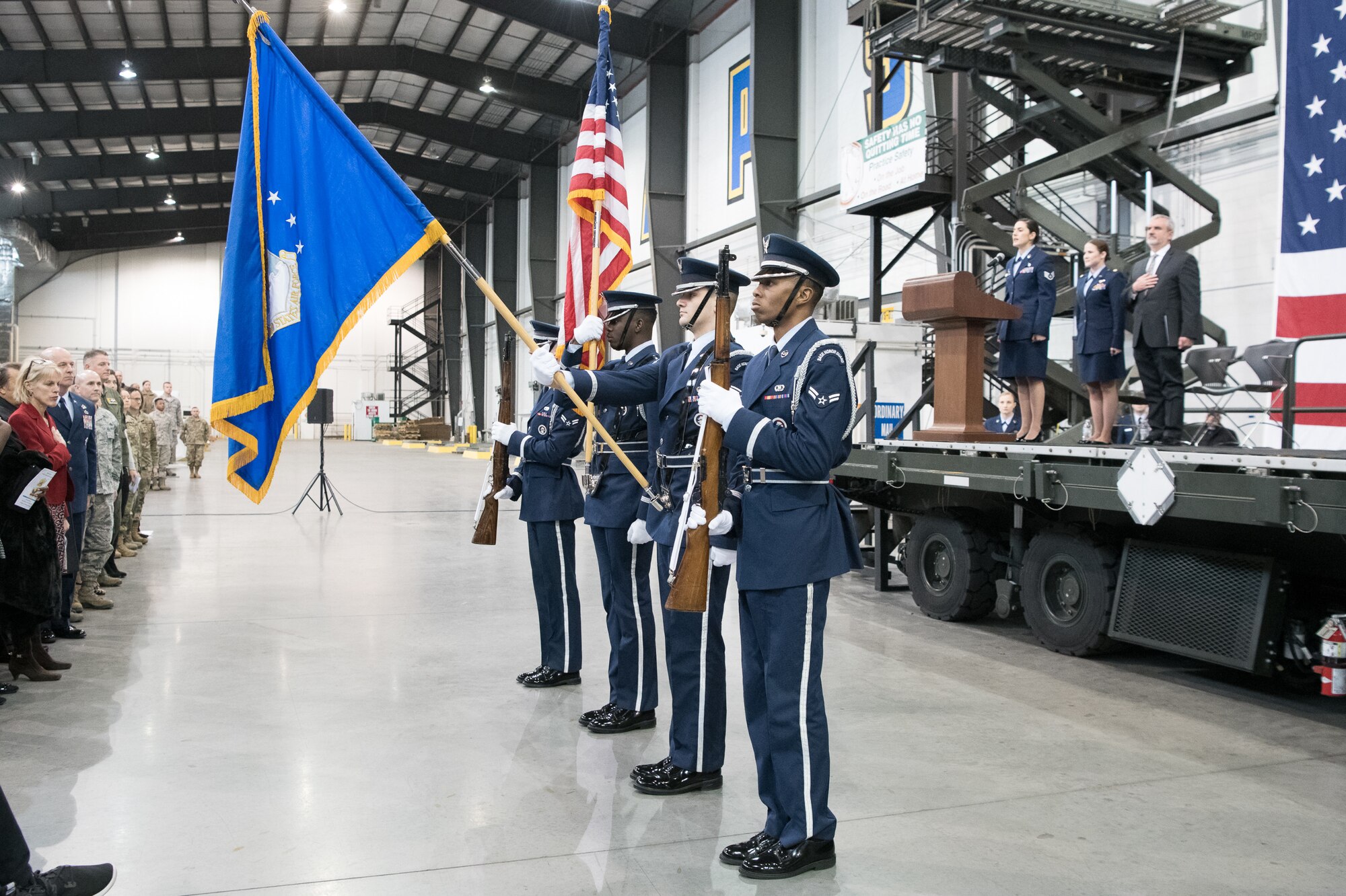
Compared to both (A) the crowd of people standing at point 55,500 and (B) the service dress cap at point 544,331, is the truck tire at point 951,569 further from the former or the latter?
(A) the crowd of people standing at point 55,500

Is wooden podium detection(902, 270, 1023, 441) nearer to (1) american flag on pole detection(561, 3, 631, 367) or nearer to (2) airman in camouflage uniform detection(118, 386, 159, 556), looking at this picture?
(1) american flag on pole detection(561, 3, 631, 367)

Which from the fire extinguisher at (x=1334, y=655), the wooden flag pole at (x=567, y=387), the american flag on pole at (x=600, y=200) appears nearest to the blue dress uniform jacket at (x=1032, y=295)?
the fire extinguisher at (x=1334, y=655)

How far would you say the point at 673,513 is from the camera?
13.1 ft

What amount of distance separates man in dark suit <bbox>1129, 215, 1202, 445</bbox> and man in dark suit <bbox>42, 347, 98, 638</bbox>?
22.5ft

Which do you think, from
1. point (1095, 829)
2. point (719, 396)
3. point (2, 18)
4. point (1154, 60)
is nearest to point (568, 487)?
point (719, 396)

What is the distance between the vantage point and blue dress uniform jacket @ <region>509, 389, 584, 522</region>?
5.19 metres

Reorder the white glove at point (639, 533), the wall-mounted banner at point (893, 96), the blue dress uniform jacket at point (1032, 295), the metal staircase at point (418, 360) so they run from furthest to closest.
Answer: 1. the metal staircase at point (418, 360)
2. the wall-mounted banner at point (893, 96)
3. the blue dress uniform jacket at point (1032, 295)
4. the white glove at point (639, 533)

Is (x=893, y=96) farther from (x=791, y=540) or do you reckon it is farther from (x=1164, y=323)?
(x=791, y=540)

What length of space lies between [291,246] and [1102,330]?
562 centimetres

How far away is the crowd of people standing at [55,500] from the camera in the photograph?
509 cm

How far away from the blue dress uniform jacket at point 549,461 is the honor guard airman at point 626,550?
1.15 feet

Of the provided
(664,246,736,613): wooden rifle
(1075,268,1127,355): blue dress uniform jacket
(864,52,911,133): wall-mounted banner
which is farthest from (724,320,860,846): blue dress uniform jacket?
(864,52,911,133): wall-mounted banner

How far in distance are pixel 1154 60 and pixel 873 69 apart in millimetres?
3057

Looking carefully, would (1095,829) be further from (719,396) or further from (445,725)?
(445,725)
